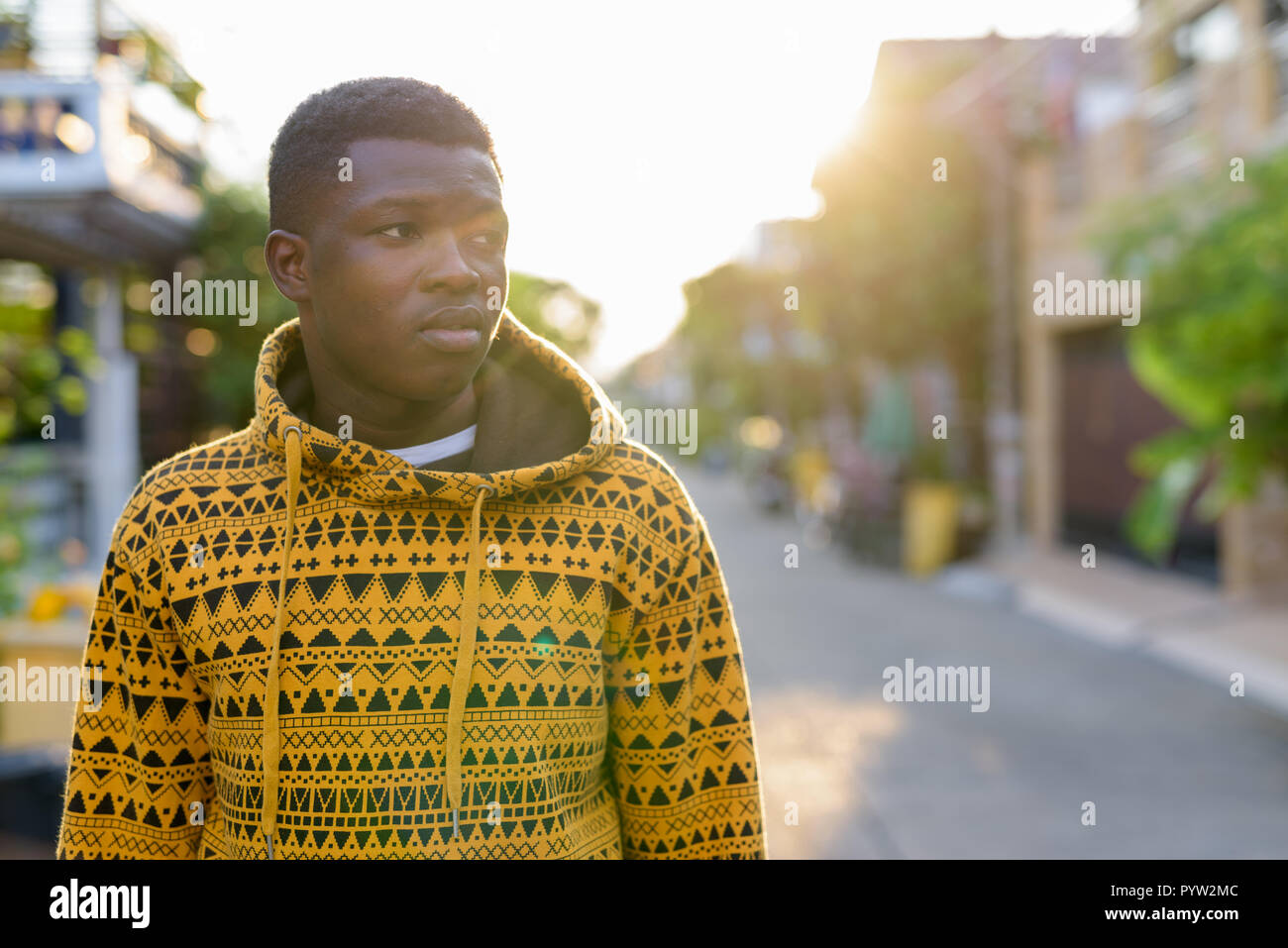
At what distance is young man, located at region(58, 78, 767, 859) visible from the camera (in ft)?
4.78

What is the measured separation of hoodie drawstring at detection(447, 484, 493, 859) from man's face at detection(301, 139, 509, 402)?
0.88ft

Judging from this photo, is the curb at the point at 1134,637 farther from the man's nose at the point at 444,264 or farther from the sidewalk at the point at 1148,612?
the man's nose at the point at 444,264

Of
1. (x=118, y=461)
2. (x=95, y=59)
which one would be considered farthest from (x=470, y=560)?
(x=118, y=461)

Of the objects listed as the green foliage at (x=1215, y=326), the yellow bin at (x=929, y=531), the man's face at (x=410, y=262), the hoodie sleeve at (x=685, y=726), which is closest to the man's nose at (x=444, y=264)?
the man's face at (x=410, y=262)

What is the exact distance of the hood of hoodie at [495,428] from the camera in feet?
4.92

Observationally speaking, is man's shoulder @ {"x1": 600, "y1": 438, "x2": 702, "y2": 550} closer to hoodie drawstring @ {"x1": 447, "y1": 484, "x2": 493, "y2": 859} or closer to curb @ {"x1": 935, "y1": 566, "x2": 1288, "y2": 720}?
hoodie drawstring @ {"x1": 447, "y1": 484, "x2": 493, "y2": 859}

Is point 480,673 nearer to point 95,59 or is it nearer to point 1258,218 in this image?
point 1258,218

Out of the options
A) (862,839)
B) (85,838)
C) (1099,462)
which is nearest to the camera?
(85,838)

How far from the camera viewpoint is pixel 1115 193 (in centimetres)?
1426

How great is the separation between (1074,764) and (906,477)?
10.6 metres

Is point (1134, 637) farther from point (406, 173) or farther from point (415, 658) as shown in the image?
point (406, 173)

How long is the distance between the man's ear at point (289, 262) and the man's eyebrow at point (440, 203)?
0.13 meters

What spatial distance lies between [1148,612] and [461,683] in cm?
1032

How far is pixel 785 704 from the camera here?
24.2ft
